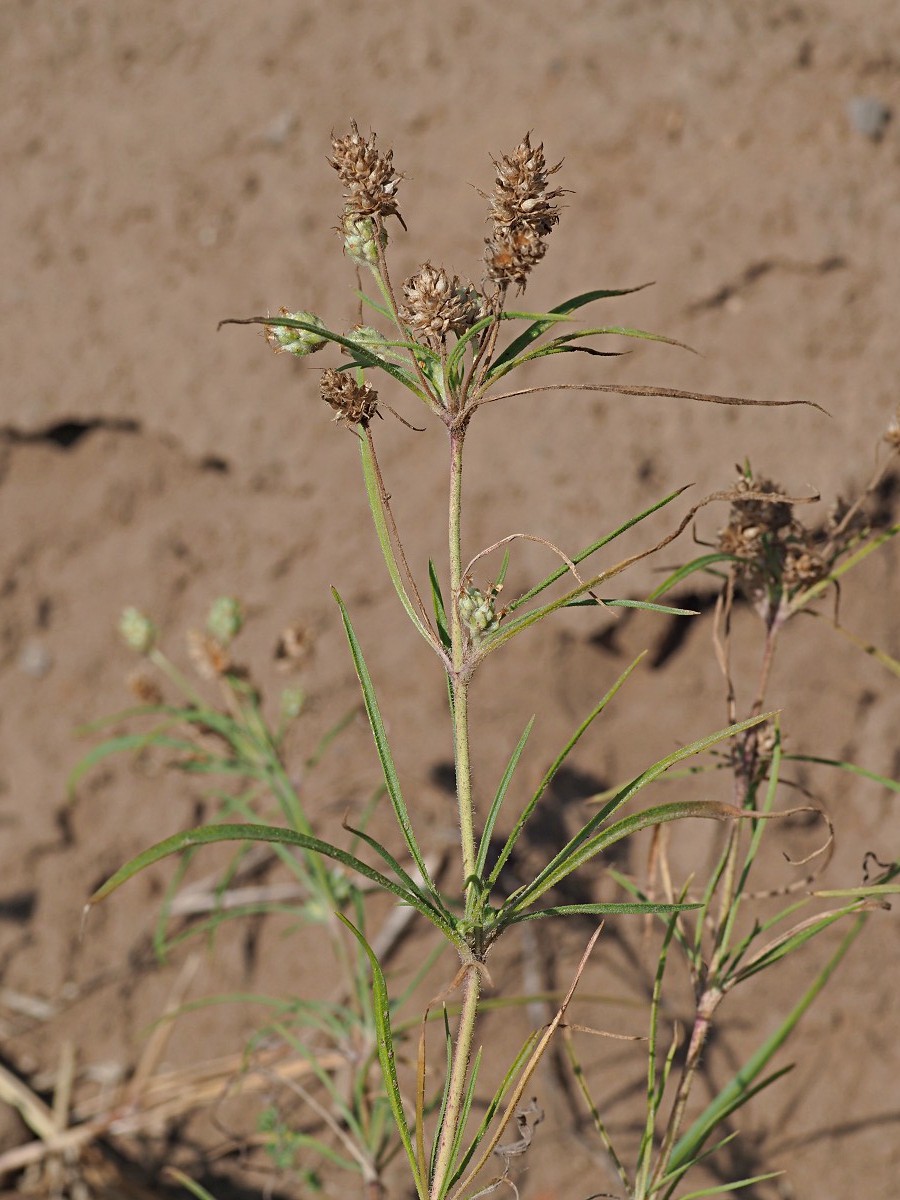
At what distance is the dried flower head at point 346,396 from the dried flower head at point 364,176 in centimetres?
15

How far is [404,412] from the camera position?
2588 millimetres

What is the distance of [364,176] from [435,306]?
0.43ft

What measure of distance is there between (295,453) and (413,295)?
174 centimetres

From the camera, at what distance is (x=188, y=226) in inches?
108

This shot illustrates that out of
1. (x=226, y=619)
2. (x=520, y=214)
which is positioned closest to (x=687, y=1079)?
(x=520, y=214)

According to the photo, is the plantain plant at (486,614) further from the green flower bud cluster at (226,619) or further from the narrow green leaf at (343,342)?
the green flower bud cluster at (226,619)

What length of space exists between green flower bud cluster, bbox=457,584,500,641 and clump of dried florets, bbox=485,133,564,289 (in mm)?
290

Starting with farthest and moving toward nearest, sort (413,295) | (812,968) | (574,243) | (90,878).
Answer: (90,878)
(574,243)
(812,968)
(413,295)

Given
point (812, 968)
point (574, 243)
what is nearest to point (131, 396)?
point (574, 243)

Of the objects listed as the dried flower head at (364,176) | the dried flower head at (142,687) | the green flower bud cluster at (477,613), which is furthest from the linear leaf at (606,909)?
the dried flower head at (142,687)

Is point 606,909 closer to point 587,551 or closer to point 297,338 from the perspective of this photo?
point 587,551

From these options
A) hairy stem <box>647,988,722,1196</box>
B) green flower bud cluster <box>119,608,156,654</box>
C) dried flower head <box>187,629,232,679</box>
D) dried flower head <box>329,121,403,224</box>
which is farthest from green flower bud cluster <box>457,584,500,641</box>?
green flower bud cluster <box>119,608,156,654</box>

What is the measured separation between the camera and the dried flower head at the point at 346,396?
98 cm

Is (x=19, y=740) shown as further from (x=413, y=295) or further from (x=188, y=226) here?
(x=413, y=295)
